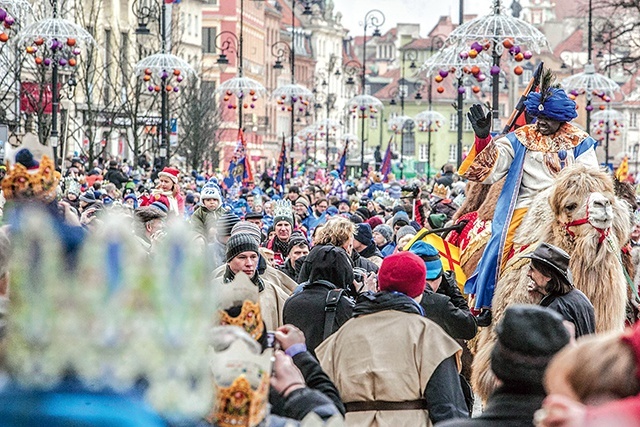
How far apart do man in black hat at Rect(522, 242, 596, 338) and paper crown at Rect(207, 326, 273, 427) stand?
421 cm

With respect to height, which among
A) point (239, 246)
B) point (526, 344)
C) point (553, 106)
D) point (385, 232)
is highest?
point (553, 106)

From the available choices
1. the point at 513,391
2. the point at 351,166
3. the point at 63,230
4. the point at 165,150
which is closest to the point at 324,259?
the point at 513,391

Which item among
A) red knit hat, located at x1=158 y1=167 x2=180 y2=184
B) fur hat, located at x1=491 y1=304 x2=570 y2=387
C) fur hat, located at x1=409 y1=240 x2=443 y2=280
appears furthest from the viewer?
red knit hat, located at x1=158 y1=167 x2=180 y2=184

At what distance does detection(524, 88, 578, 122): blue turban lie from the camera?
10.8 m

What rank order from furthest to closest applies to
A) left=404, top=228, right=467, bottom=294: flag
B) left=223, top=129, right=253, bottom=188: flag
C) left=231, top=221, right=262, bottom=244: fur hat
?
1. left=223, top=129, right=253, bottom=188: flag
2. left=404, top=228, right=467, bottom=294: flag
3. left=231, top=221, right=262, bottom=244: fur hat

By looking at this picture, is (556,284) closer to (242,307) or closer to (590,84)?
(242,307)

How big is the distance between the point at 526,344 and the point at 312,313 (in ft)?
12.4

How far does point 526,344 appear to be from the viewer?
4781mm

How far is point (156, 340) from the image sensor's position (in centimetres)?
367

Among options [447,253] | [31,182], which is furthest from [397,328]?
[447,253]

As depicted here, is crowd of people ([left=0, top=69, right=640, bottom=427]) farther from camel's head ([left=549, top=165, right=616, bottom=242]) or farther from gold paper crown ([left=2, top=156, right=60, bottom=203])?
camel's head ([left=549, top=165, right=616, bottom=242])

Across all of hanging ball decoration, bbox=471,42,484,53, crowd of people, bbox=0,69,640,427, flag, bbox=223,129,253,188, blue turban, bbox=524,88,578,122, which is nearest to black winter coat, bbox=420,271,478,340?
crowd of people, bbox=0,69,640,427

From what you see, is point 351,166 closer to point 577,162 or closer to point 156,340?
point 577,162

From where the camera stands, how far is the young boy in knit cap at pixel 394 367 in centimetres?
702
